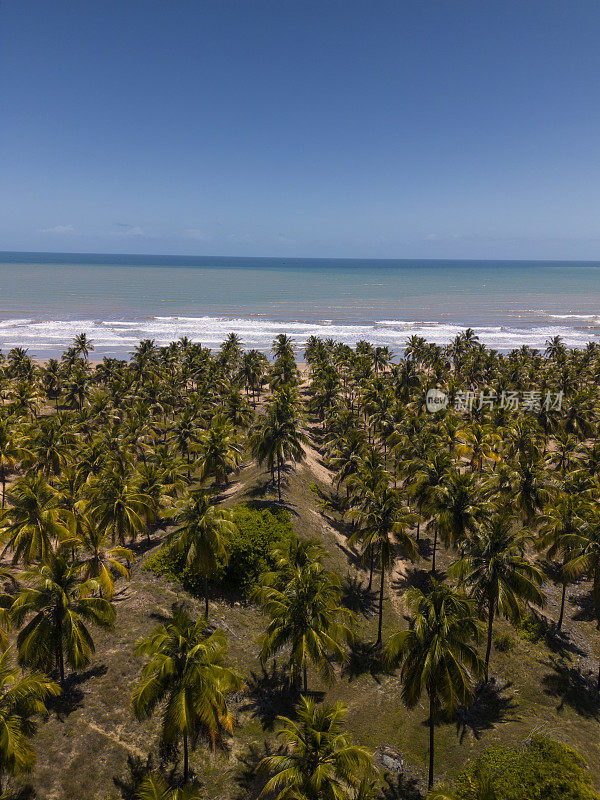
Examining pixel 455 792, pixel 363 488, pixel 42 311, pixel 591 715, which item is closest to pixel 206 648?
pixel 455 792

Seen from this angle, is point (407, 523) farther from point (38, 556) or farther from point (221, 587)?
point (38, 556)

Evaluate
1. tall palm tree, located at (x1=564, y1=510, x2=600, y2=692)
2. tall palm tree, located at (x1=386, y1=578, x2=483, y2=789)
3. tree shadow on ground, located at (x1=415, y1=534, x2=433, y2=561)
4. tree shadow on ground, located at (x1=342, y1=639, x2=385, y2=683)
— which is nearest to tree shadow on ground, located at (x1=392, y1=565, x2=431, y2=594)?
tree shadow on ground, located at (x1=415, y1=534, x2=433, y2=561)

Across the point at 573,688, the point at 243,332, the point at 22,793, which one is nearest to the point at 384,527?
the point at 573,688

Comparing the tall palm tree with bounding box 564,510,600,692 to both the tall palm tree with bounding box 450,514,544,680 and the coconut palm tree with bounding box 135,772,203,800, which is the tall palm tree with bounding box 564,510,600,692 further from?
the coconut palm tree with bounding box 135,772,203,800

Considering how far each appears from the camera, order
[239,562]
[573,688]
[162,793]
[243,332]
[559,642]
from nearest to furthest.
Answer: [162,793], [573,688], [559,642], [239,562], [243,332]

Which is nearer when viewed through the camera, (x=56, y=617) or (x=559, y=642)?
(x=56, y=617)

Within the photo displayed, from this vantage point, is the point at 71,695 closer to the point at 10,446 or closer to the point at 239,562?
the point at 239,562
